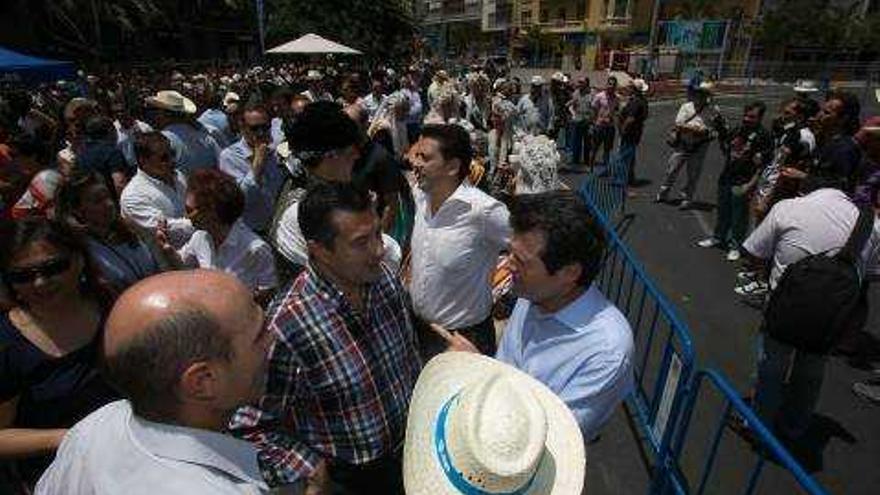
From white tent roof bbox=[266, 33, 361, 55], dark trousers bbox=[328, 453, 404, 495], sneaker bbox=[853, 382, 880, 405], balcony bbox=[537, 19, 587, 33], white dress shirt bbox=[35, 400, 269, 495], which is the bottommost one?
sneaker bbox=[853, 382, 880, 405]

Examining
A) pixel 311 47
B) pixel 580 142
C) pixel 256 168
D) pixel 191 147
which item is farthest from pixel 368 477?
pixel 311 47

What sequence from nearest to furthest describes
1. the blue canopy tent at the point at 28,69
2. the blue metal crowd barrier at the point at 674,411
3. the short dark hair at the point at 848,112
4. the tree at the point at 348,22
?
the blue metal crowd barrier at the point at 674,411, the short dark hair at the point at 848,112, the blue canopy tent at the point at 28,69, the tree at the point at 348,22

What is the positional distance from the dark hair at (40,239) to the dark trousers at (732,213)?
25.0ft

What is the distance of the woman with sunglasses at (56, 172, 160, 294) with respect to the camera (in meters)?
3.28

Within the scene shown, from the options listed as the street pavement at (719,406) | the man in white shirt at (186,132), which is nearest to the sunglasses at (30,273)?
the street pavement at (719,406)

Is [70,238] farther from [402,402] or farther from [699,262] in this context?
[699,262]

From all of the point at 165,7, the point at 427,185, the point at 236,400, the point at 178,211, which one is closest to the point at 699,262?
the point at 427,185

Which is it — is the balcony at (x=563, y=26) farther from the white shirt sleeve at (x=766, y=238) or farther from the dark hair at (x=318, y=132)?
the dark hair at (x=318, y=132)

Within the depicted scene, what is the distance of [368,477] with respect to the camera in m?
2.36

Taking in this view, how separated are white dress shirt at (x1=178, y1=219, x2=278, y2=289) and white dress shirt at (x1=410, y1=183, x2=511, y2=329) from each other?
97 cm

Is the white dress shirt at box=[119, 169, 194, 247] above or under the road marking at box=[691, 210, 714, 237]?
above

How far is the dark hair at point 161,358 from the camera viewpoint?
4.50 ft

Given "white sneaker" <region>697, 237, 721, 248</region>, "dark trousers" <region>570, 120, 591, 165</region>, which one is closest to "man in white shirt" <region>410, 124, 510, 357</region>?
"white sneaker" <region>697, 237, 721, 248</region>

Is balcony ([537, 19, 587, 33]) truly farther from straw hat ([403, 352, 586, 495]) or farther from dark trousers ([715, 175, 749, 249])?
straw hat ([403, 352, 586, 495])
